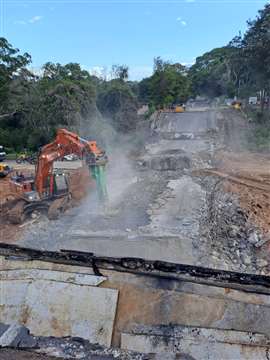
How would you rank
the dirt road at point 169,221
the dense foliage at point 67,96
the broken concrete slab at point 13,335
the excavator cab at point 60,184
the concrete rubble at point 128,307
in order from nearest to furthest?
the concrete rubble at point 128,307
the broken concrete slab at point 13,335
the dirt road at point 169,221
the excavator cab at point 60,184
the dense foliage at point 67,96

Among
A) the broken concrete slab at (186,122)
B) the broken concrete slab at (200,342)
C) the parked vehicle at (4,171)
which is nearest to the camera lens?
the broken concrete slab at (200,342)

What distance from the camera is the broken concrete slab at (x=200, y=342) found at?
314 centimetres

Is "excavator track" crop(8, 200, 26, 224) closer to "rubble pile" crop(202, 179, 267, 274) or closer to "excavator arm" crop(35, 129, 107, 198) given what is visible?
"excavator arm" crop(35, 129, 107, 198)

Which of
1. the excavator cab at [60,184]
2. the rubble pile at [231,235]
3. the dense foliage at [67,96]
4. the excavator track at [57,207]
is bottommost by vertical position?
the rubble pile at [231,235]

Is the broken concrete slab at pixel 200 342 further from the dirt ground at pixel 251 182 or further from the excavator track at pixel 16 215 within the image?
the excavator track at pixel 16 215

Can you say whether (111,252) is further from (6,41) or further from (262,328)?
(6,41)

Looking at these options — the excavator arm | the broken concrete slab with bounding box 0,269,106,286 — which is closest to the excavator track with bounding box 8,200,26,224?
the excavator arm

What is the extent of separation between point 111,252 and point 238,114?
920 inches

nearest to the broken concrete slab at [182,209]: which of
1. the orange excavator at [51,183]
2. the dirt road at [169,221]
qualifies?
the dirt road at [169,221]

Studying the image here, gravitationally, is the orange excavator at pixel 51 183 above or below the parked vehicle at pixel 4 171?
above

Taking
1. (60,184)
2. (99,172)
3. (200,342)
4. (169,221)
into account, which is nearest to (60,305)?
(200,342)

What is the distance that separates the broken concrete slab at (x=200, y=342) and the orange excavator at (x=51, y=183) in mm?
5936

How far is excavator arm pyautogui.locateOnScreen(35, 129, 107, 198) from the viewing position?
9.03 metres

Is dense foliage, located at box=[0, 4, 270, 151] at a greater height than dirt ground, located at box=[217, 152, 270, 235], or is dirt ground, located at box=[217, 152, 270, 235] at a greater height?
dense foliage, located at box=[0, 4, 270, 151]
